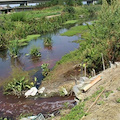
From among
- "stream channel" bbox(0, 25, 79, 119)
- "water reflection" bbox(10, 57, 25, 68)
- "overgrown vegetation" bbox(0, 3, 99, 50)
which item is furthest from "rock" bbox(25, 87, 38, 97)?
"overgrown vegetation" bbox(0, 3, 99, 50)

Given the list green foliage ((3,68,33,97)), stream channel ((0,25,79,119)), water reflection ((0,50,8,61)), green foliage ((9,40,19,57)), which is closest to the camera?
stream channel ((0,25,79,119))

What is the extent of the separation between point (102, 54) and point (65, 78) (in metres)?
2.31

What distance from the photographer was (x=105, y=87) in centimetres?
666

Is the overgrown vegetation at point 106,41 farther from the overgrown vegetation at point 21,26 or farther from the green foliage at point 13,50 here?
the overgrown vegetation at point 21,26

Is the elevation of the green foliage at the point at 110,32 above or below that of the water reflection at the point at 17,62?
above

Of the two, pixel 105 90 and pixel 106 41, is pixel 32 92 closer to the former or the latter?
pixel 105 90

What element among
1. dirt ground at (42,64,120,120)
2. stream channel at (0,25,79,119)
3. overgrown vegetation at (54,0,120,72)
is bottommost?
stream channel at (0,25,79,119)

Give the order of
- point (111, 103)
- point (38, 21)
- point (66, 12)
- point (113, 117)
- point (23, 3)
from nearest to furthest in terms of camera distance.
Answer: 1. point (113, 117)
2. point (111, 103)
3. point (38, 21)
4. point (66, 12)
5. point (23, 3)

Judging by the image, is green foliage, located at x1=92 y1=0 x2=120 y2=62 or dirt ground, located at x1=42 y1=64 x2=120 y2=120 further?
green foliage, located at x1=92 y1=0 x2=120 y2=62

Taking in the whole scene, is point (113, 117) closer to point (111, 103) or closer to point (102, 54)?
point (111, 103)

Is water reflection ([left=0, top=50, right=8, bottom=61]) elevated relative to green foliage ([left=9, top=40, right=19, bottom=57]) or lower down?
lower down

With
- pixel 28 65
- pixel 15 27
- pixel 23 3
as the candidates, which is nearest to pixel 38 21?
pixel 15 27

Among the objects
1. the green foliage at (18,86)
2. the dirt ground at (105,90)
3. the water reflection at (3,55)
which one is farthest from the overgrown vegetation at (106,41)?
the water reflection at (3,55)

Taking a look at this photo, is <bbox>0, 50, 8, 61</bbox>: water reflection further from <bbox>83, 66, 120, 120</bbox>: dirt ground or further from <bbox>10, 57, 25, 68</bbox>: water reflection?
<bbox>83, 66, 120, 120</bbox>: dirt ground
